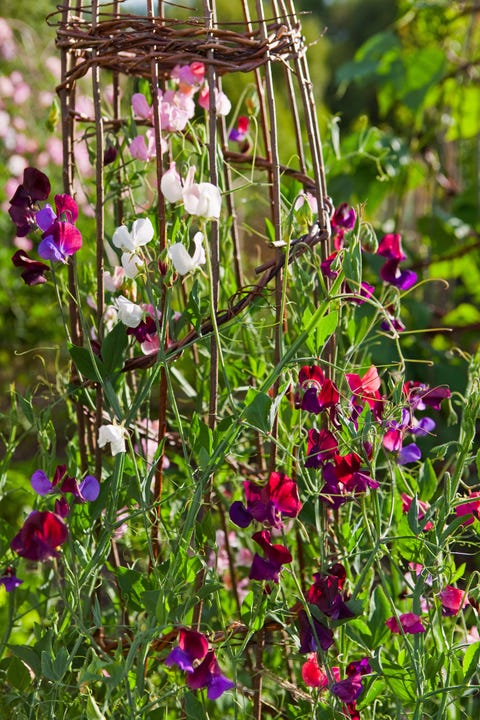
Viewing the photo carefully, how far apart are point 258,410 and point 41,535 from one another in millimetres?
237

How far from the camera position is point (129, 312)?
0.93 m

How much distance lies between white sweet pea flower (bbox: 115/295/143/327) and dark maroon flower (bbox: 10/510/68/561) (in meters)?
0.23

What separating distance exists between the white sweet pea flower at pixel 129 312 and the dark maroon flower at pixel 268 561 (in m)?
0.26

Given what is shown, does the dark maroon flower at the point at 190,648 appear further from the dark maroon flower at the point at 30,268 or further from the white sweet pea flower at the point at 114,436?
the dark maroon flower at the point at 30,268

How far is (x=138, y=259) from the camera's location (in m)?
0.91

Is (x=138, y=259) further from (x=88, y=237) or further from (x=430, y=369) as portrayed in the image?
(x=430, y=369)

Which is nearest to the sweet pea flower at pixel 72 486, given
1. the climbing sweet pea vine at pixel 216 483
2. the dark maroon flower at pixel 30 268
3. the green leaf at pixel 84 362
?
the climbing sweet pea vine at pixel 216 483

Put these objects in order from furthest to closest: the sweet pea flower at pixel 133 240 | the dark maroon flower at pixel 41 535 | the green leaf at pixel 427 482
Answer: the green leaf at pixel 427 482, the sweet pea flower at pixel 133 240, the dark maroon flower at pixel 41 535

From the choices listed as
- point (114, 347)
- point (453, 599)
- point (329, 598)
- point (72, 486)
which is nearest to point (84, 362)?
point (114, 347)

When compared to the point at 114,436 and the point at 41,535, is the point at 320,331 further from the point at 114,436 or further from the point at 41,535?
the point at 41,535

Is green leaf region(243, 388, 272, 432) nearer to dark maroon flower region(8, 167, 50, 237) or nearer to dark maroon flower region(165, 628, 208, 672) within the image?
dark maroon flower region(165, 628, 208, 672)

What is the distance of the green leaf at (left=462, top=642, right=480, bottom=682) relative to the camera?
2.94 feet

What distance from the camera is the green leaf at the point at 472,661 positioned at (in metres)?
0.90

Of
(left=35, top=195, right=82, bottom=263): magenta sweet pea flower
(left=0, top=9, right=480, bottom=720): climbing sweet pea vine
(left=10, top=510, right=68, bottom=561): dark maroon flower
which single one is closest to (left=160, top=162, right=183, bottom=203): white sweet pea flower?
(left=0, top=9, right=480, bottom=720): climbing sweet pea vine
